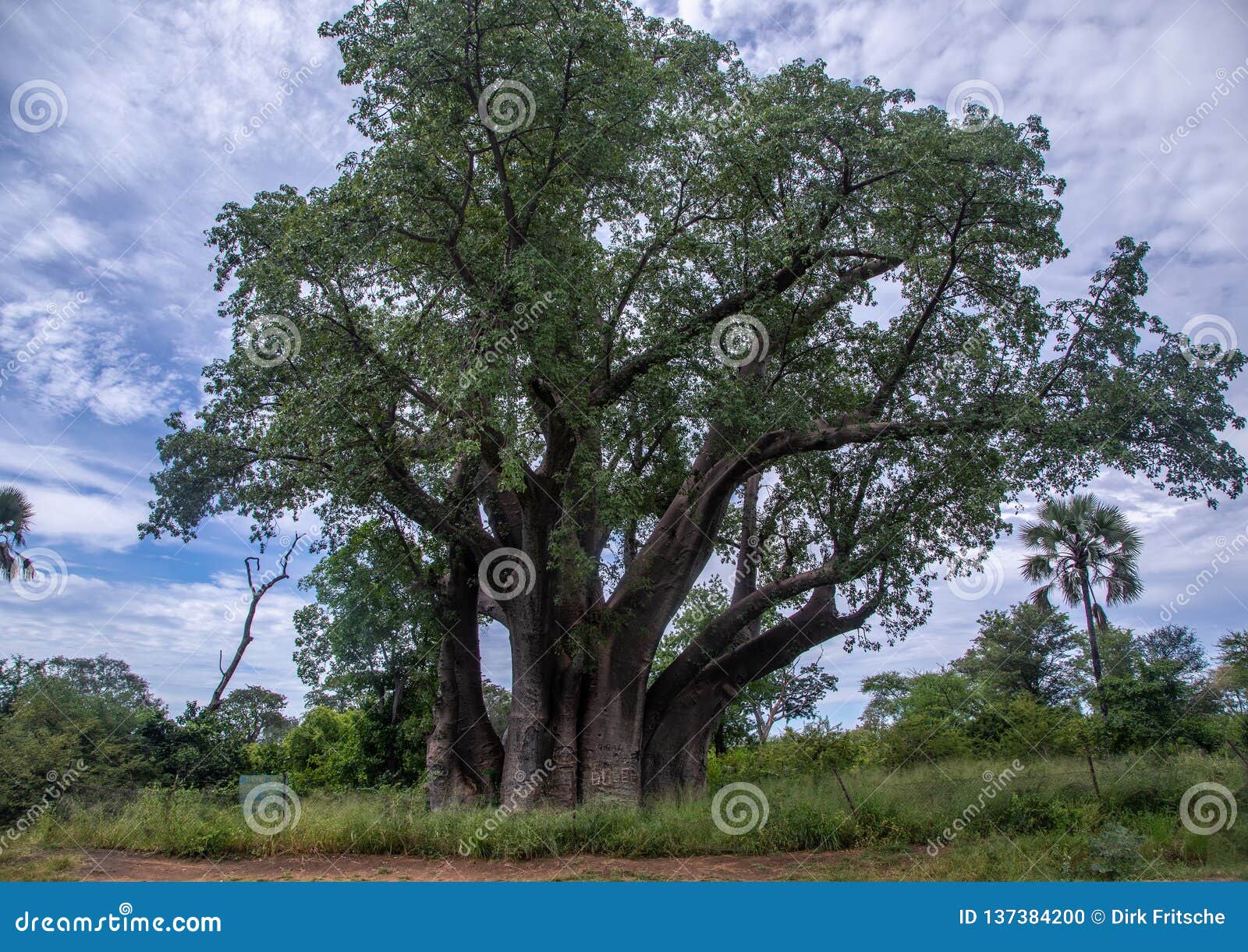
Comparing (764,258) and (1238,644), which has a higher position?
(764,258)

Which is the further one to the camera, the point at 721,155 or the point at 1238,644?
the point at 1238,644

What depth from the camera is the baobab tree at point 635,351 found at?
10.8 m

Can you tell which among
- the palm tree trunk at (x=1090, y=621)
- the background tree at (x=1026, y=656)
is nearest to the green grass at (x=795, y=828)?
the palm tree trunk at (x=1090, y=621)

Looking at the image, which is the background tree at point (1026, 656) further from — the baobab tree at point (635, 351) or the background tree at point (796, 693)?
the baobab tree at point (635, 351)

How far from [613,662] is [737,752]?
7721mm

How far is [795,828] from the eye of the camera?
1068cm

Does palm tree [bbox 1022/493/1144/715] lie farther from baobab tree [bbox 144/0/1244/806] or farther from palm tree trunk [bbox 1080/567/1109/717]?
baobab tree [bbox 144/0/1244/806]

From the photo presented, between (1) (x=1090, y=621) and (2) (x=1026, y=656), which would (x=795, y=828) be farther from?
(2) (x=1026, y=656)

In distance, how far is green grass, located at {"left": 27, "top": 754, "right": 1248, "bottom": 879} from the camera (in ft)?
30.9

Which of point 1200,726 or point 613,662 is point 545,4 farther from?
point 1200,726

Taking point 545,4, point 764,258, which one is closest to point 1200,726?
point 764,258

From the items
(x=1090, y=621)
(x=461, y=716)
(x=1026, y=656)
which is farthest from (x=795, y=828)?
(x=1026, y=656)

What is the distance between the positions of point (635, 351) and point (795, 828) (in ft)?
24.7

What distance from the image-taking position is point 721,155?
11820 mm
